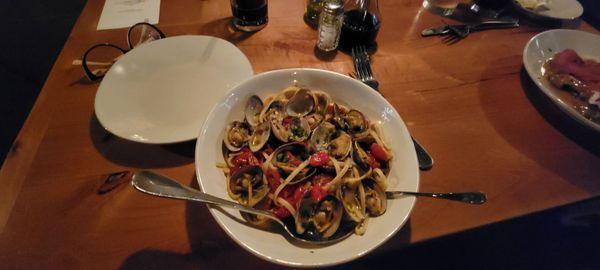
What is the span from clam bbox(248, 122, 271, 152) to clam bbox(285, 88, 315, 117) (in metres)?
0.11

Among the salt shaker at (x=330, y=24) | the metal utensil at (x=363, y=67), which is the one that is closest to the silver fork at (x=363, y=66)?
the metal utensil at (x=363, y=67)

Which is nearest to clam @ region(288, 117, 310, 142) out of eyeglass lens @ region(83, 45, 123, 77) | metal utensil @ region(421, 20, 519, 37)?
eyeglass lens @ region(83, 45, 123, 77)

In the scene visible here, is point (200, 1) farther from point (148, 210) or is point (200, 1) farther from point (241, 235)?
point (241, 235)

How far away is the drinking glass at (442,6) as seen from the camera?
5.57 feet

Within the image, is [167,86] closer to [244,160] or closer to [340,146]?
[244,160]

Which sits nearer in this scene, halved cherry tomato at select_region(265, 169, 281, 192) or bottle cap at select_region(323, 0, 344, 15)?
halved cherry tomato at select_region(265, 169, 281, 192)

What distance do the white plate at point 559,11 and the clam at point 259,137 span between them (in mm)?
1693

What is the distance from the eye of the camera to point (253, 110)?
100 cm

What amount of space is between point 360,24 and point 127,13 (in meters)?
1.15

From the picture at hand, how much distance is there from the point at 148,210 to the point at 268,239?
0.42 m

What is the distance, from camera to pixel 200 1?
1626 millimetres

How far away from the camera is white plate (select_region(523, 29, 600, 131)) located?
1305 mm

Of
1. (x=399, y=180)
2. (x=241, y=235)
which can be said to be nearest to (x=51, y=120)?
(x=241, y=235)

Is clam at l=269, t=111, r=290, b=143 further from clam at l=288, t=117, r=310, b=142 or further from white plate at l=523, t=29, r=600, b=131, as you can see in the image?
white plate at l=523, t=29, r=600, b=131
